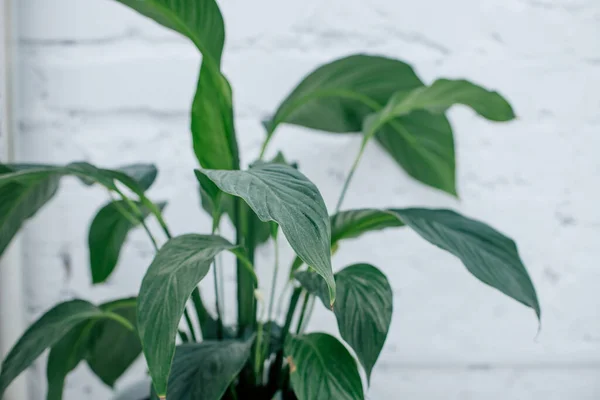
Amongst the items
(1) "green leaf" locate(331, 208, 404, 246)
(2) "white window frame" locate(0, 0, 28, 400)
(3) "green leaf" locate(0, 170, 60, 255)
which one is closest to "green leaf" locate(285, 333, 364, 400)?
(1) "green leaf" locate(331, 208, 404, 246)

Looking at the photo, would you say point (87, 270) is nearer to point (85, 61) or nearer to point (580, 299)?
point (85, 61)

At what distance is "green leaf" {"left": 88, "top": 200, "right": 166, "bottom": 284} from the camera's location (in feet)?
2.51

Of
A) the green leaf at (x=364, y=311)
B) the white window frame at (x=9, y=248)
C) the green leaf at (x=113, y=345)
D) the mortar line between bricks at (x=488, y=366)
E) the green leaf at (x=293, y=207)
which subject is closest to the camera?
the green leaf at (x=293, y=207)

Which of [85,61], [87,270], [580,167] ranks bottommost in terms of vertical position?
[87,270]

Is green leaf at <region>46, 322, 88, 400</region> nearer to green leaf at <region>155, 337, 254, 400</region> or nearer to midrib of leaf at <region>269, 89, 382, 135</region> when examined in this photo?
green leaf at <region>155, 337, 254, 400</region>

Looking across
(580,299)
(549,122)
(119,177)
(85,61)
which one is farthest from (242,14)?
(580,299)

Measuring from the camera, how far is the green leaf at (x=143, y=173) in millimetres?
721

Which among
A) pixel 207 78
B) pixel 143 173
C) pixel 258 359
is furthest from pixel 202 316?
pixel 207 78

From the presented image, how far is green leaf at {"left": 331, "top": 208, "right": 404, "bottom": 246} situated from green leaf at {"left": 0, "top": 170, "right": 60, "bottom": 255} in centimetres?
35

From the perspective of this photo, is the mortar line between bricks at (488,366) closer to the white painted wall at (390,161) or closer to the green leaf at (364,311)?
the white painted wall at (390,161)

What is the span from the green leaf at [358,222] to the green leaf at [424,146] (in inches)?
9.4

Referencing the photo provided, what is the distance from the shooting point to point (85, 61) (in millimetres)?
929

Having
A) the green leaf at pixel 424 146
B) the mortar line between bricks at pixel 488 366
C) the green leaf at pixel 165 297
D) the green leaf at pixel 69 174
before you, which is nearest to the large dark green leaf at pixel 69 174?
the green leaf at pixel 69 174

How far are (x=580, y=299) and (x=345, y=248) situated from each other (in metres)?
0.43
